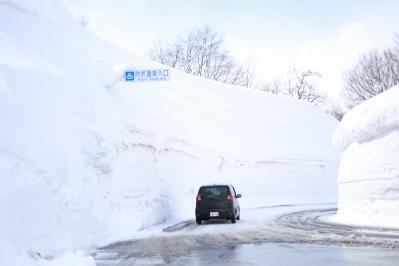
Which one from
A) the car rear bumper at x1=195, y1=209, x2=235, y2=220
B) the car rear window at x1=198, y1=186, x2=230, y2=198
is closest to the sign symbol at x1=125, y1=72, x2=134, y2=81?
the car rear window at x1=198, y1=186, x2=230, y2=198

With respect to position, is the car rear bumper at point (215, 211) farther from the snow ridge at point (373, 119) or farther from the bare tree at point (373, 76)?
the bare tree at point (373, 76)

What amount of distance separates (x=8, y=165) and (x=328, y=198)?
3297cm

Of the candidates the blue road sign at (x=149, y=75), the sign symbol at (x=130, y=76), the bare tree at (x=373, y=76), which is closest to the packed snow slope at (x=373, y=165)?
the blue road sign at (x=149, y=75)

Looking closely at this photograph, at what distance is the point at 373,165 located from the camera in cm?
1850

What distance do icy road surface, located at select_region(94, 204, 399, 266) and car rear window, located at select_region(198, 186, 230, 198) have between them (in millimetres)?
2932

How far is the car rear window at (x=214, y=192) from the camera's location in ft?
65.6

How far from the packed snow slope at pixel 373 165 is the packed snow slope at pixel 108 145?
799 cm

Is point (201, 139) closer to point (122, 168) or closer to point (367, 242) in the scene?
point (122, 168)

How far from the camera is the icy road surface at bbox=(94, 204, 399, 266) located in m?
10.1

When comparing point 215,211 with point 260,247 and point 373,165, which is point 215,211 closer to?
point 373,165

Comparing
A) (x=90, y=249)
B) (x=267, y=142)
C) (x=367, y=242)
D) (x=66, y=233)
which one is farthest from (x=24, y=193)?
(x=267, y=142)

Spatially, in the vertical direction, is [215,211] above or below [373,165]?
below

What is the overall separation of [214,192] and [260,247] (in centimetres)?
790

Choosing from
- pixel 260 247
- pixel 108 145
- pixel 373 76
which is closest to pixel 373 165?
pixel 260 247
